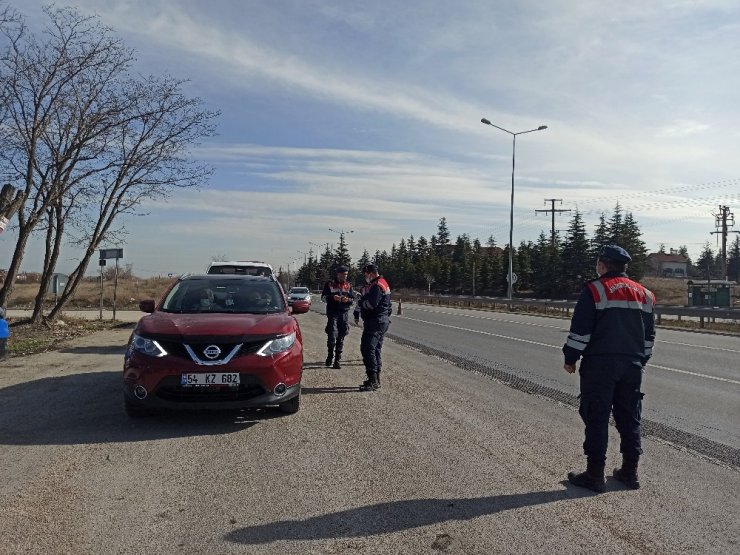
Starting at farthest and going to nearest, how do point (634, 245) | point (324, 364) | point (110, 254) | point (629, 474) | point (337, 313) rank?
point (634, 245), point (110, 254), point (324, 364), point (337, 313), point (629, 474)

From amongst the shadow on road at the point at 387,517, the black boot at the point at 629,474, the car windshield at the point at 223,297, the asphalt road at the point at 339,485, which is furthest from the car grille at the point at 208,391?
the black boot at the point at 629,474

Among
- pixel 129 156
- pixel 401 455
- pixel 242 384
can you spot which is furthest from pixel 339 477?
pixel 129 156

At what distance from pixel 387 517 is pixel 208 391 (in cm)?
268

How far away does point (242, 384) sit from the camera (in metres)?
6.03

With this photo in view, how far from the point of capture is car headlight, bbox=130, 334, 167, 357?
6004mm

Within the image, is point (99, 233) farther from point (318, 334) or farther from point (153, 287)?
point (153, 287)

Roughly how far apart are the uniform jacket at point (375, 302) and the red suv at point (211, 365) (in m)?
2.22

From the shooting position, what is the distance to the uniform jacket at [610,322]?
4.54 meters

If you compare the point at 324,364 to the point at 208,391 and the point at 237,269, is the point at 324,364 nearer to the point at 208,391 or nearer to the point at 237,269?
the point at 237,269

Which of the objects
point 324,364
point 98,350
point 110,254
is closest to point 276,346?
point 324,364

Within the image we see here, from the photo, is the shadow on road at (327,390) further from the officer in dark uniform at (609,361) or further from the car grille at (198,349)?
the officer in dark uniform at (609,361)

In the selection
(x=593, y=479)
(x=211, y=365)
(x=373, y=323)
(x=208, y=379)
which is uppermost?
(x=373, y=323)

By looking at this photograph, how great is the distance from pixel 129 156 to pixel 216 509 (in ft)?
53.8

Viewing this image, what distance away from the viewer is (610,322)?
4562mm
